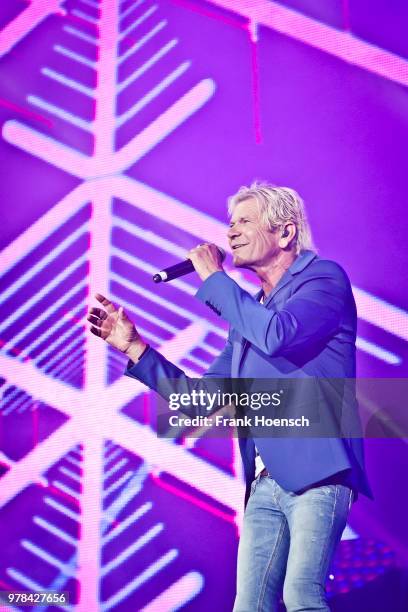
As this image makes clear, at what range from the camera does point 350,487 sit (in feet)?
5.33

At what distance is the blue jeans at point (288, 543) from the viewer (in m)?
1.51

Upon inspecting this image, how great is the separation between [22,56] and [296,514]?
1691 millimetres

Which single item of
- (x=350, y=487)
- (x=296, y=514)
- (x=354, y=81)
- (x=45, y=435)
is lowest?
(x=45, y=435)

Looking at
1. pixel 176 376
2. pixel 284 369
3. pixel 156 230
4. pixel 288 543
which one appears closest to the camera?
pixel 288 543

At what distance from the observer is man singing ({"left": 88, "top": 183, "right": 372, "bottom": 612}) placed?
1552mm

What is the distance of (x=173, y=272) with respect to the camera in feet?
5.97

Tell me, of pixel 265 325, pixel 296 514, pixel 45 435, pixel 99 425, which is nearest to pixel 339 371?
pixel 265 325

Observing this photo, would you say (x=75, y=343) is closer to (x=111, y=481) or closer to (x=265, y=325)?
(x=111, y=481)

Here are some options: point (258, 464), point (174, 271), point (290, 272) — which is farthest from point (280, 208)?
point (258, 464)

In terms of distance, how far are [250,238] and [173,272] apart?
0.27 m

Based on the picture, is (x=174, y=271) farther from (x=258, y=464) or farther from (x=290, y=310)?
(x=258, y=464)

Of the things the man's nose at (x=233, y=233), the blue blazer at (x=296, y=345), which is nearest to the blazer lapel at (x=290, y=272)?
the blue blazer at (x=296, y=345)

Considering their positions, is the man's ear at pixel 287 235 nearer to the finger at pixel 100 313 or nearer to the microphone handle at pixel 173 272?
the microphone handle at pixel 173 272

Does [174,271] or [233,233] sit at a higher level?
[233,233]
